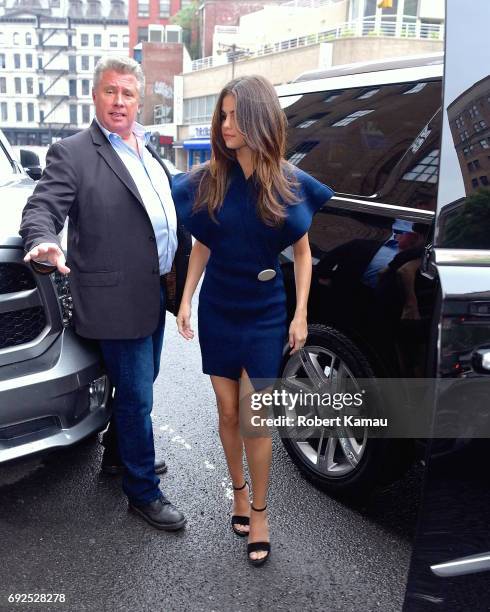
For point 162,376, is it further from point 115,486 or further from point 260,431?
point 260,431

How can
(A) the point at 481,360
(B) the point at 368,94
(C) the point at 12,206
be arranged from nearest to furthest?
1. (A) the point at 481,360
2. (B) the point at 368,94
3. (C) the point at 12,206

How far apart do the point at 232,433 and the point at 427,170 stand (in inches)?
50.3

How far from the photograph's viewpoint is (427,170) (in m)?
2.22

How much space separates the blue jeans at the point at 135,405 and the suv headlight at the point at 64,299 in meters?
0.16

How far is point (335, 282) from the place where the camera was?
2584mm

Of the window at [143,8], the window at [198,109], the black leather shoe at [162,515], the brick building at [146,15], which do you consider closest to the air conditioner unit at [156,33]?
the brick building at [146,15]

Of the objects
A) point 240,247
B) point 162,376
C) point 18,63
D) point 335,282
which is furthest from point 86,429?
point 18,63

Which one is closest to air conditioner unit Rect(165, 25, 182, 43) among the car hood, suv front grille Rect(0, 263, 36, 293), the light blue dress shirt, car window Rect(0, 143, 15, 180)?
car window Rect(0, 143, 15, 180)

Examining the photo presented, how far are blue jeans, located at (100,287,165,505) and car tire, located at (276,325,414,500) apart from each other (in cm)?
70

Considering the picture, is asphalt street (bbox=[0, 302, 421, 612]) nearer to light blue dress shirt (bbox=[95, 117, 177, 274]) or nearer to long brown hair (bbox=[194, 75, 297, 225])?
light blue dress shirt (bbox=[95, 117, 177, 274])

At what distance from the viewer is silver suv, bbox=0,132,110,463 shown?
2.29 meters

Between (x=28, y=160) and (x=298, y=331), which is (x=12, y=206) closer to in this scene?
(x=298, y=331)

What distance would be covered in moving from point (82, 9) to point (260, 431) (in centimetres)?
9449

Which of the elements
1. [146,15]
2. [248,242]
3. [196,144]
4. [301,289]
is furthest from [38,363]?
[146,15]
